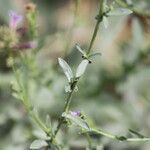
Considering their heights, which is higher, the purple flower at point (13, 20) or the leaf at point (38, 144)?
the purple flower at point (13, 20)

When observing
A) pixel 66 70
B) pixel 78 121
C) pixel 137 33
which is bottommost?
pixel 78 121

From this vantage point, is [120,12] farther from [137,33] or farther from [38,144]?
[137,33]

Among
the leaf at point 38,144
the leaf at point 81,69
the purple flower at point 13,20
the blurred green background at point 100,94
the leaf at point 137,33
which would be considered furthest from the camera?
the leaf at point 137,33

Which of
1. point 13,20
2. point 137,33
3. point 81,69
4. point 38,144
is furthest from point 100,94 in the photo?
point 81,69

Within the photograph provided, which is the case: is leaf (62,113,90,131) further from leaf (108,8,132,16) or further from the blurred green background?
the blurred green background

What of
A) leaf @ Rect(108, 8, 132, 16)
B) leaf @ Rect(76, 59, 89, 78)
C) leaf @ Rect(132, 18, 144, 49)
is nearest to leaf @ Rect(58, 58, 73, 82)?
leaf @ Rect(76, 59, 89, 78)

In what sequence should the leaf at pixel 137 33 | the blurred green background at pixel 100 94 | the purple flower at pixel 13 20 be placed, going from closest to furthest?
the purple flower at pixel 13 20
the blurred green background at pixel 100 94
the leaf at pixel 137 33

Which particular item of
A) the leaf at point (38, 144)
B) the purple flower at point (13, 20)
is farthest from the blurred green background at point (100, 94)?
the leaf at point (38, 144)

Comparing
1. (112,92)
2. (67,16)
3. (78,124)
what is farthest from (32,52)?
(67,16)

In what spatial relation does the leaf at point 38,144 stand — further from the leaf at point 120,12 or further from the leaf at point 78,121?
the leaf at point 120,12

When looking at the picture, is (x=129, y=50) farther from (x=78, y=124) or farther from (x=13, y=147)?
(x=78, y=124)

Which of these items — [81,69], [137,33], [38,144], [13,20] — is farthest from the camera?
[137,33]
